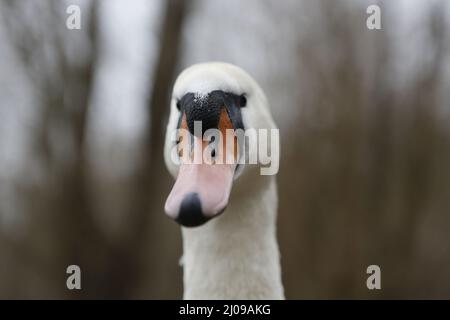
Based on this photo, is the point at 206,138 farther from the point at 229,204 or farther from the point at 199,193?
the point at 229,204

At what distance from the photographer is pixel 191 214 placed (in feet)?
2.79

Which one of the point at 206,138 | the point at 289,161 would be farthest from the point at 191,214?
the point at 289,161

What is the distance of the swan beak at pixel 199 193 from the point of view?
85 cm

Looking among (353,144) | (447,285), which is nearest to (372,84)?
(353,144)

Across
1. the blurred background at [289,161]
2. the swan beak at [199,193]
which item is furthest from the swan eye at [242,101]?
the blurred background at [289,161]

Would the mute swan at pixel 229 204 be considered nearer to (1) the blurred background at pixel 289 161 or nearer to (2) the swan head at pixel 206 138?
(2) the swan head at pixel 206 138

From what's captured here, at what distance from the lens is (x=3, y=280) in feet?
14.7

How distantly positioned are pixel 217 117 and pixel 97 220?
3562mm

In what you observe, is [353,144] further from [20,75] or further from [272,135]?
[272,135]

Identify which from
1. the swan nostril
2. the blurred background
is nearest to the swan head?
the swan nostril

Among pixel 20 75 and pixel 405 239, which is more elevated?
pixel 20 75

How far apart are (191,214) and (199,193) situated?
0.05 metres

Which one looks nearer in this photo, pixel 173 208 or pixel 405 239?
pixel 173 208

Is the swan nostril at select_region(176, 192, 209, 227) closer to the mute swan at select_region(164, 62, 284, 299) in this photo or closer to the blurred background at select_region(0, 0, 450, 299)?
the mute swan at select_region(164, 62, 284, 299)
